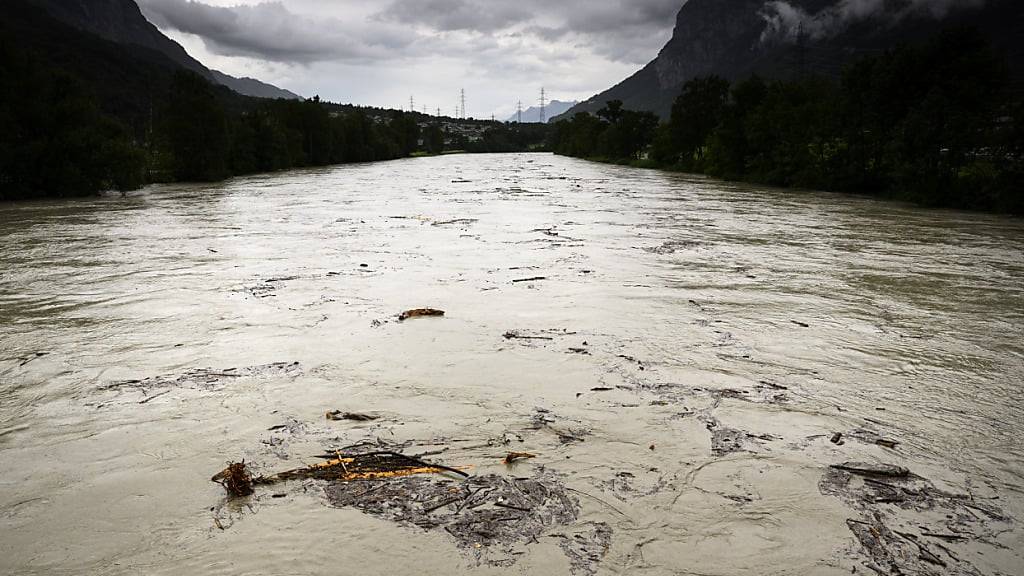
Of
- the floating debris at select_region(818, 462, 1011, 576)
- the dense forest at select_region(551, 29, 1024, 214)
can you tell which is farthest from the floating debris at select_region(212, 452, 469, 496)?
the dense forest at select_region(551, 29, 1024, 214)

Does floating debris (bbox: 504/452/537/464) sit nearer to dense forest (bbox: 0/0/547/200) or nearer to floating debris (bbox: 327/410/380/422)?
floating debris (bbox: 327/410/380/422)

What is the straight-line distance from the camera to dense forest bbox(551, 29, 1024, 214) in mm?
24672

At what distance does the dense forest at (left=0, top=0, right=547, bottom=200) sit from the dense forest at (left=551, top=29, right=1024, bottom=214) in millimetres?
37874

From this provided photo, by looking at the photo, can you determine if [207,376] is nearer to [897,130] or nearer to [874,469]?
[874,469]

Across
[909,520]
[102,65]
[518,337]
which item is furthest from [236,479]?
[102,65]

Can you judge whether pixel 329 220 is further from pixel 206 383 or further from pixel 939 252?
pixel 939 252

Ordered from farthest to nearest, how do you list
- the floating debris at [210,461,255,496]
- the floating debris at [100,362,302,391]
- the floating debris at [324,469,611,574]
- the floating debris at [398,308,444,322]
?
the floating debris at [398,308,444,322] < the floating debris at [100,362,302,391] < the floating debris at [210,461,255,496] < the floating debris at [324,469,611,574]

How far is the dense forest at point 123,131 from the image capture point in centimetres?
2909

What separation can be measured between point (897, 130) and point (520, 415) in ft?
102

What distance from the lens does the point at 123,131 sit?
3434 centimetres

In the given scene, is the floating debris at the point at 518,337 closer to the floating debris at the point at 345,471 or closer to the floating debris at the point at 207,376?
the floating debris at the point at 207,376

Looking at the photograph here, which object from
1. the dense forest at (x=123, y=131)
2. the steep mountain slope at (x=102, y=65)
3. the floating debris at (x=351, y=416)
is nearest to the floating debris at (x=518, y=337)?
the floating debris at (x=351, y=416)

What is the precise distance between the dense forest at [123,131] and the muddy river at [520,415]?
71.1ft

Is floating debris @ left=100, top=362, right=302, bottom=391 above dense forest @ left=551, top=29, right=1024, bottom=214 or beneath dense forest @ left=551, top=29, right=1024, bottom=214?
beneath
